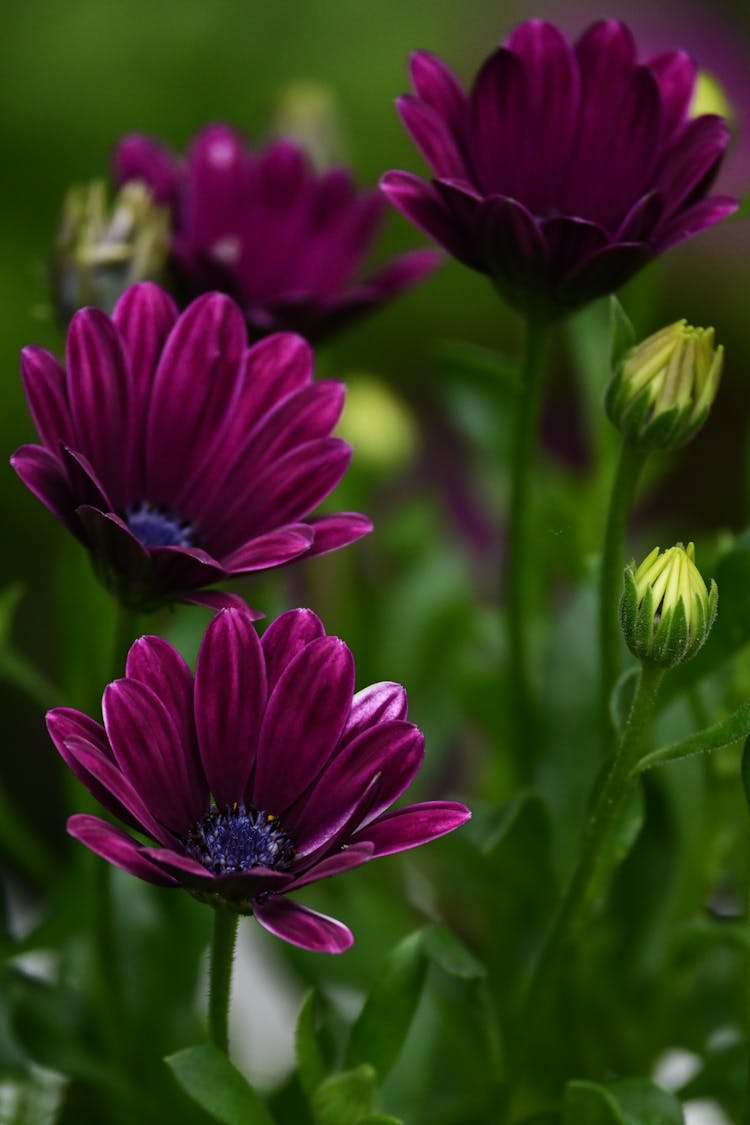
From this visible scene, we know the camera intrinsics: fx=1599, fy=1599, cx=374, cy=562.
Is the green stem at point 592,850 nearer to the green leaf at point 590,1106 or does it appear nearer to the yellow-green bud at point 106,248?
the green leaf at point 590,1106

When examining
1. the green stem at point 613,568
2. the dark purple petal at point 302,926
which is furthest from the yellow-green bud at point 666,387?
the dark purple petal at point 302,926

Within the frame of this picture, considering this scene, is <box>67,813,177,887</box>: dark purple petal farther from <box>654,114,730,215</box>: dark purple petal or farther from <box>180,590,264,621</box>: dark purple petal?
<box>654,114,730,215</box>: dark purple petal

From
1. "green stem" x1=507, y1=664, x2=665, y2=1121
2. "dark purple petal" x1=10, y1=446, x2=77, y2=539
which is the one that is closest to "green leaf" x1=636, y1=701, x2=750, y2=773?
"green stem" x1=507, y1=664, x2=665, y2=1121

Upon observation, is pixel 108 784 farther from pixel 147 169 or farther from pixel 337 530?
pixel 147 169

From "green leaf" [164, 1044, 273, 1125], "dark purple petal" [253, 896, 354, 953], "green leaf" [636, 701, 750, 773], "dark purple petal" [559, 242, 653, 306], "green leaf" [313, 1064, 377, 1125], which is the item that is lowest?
"green leaf" [313, 1064, 377, 1125]

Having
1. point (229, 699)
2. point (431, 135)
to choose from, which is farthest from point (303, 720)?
point (431, 135)
